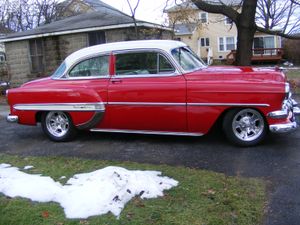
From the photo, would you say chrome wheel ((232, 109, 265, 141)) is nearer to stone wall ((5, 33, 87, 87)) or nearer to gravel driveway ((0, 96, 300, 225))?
gravel driveway ((0, 96, 300, 225))

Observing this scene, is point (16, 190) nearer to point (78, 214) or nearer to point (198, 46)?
point (78, 214)

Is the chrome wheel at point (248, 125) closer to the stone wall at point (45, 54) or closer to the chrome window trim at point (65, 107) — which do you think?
the chrome window trim at point (65, 107)

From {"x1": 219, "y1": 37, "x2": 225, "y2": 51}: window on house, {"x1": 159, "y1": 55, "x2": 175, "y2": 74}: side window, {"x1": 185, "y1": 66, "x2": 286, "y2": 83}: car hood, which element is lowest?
{"x1": 185, "y1": 66, "x2": 286, "y2": 83}: car hood

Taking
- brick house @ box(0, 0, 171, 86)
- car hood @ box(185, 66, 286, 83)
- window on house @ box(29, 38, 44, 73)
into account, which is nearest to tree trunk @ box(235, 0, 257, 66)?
brick house @ box(0, 0, 171, 86)

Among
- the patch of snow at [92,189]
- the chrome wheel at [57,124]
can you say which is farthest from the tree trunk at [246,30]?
the patch of snow at [92,189]

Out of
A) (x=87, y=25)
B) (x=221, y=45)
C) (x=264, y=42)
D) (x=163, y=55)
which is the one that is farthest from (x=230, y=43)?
(x=163, y=55)

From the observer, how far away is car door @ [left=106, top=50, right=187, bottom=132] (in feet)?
23.0

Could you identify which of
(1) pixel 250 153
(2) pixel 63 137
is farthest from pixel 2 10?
(1) pixel 250 153

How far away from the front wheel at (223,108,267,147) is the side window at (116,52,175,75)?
125 cm

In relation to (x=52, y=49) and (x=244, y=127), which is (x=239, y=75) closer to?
(x=244, y=127)

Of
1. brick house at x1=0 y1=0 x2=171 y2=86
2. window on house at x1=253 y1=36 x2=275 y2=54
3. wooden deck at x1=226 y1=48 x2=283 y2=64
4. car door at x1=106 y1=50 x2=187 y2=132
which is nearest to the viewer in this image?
car door at x1=106 y1=50 x2=187 y2=132

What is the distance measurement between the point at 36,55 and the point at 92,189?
17932mm

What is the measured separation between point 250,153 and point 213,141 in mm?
958

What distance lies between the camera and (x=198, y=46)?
46.4 meters
